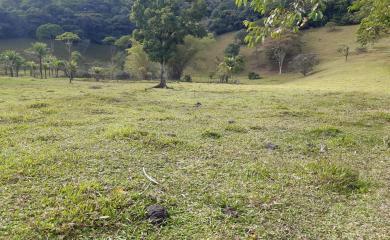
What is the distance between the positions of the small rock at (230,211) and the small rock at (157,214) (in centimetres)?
101

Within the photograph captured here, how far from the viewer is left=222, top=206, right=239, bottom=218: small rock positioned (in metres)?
5.55

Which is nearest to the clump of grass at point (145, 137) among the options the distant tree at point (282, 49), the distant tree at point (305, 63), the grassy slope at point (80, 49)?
the distant tree at point (305, 63)

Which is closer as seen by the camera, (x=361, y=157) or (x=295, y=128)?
(x=361, y=157)

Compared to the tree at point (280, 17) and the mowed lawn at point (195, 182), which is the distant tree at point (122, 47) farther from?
the tree at point (280, 17)

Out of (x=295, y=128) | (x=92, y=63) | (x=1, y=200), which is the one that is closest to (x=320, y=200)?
(x=1, y=200)

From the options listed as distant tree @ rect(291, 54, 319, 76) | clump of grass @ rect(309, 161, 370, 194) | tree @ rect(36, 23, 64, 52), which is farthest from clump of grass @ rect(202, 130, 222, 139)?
tree @ rect(36, 23, 64, 52)

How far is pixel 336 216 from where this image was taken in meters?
5.72

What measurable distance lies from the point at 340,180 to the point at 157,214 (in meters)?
4.10

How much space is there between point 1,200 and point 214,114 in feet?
39.5

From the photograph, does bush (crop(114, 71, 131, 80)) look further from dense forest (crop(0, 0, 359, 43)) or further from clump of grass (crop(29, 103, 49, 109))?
clump of grass (crop(29, 103, 49, 109))

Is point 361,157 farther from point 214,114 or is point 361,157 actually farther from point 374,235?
point 214,114

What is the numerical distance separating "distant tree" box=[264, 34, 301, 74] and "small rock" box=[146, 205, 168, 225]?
80495 millimetres

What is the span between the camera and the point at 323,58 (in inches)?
3113

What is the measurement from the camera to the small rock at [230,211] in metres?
5.55
